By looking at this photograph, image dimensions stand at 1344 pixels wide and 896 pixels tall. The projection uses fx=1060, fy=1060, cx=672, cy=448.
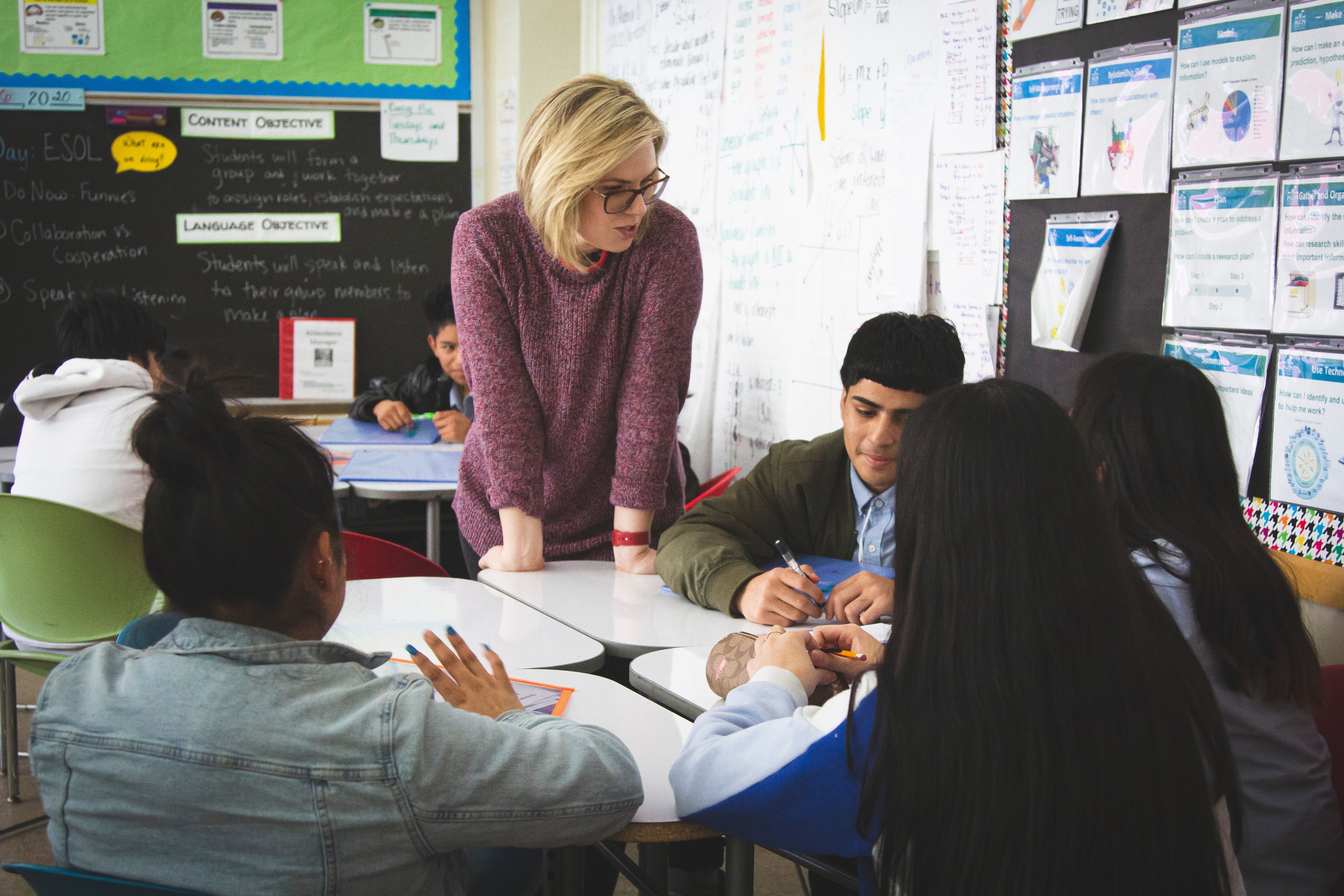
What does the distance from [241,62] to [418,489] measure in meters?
2.96

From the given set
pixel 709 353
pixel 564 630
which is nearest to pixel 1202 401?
pixel 564 630

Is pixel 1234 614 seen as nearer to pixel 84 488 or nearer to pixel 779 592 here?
pixel 779 592

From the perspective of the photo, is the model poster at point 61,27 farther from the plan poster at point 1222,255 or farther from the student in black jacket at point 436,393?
the plan poster at point 1222,255

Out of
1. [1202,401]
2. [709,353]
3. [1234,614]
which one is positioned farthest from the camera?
[709,353]

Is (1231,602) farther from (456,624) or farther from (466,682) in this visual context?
(456,624)

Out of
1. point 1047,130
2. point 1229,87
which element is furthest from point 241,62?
point 1229,87

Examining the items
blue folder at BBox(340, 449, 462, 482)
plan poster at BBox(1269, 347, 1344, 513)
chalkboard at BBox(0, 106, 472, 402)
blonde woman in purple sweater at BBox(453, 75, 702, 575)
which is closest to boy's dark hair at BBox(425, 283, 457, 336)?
blue folder at BBox(340, 449, 462, 482)

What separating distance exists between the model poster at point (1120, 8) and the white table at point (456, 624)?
61.2 inches

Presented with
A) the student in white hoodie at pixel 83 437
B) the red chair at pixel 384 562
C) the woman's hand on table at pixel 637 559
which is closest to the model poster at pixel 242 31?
the student in white hoodie at pixel 83 437

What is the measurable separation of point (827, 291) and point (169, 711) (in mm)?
2437

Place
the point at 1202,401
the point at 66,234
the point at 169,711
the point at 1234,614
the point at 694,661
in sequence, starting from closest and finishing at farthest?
the point at 169,711, the point at 1234,614, the point at 1202,401, the point at 694,661, the point at 66,234

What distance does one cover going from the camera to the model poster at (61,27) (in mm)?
4754

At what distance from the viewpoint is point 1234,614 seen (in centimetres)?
128

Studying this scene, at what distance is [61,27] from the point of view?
4773 millimetres
